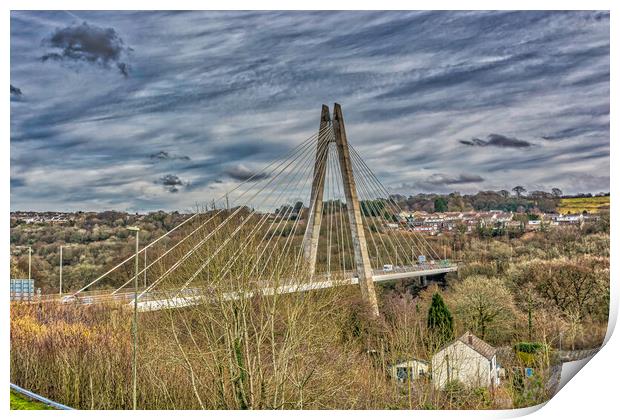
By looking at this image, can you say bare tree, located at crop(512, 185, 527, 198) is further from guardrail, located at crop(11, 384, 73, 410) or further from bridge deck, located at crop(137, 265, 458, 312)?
guardrail, located at crop(11, 384, 73, 410)

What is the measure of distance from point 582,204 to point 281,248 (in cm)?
274

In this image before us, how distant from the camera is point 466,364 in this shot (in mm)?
5422

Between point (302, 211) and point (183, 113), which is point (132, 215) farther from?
point (302, 211)

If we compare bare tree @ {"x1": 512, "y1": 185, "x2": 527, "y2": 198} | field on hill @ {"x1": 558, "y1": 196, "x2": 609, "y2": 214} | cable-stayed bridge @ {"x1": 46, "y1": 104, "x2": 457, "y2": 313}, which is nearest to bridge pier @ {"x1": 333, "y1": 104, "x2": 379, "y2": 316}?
cable-stayed bridge @ {"x1": 46, "y1": 104, "x2": 457, "y2": 313}

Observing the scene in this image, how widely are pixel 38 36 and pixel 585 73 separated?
3.76m

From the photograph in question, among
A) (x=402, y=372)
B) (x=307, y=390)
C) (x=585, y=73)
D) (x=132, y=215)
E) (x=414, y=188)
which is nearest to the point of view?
(x=307, y=390)

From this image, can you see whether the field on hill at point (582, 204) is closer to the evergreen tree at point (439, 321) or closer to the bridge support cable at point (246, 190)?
the evergreen tree at point (439, 321)

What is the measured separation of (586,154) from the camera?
203 inches

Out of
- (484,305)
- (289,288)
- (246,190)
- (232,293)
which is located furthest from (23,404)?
(484,305)

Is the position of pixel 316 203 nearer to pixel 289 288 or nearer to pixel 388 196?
pixel 388 196

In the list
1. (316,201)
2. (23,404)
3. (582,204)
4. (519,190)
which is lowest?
(23,404)

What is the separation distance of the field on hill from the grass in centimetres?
387

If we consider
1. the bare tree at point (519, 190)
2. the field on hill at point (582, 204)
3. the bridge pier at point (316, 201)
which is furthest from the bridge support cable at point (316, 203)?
the field on hill at point (582, 204)

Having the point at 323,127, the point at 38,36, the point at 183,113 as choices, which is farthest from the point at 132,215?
the point at 323,127
